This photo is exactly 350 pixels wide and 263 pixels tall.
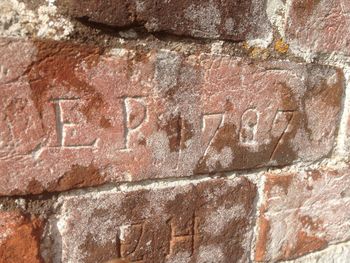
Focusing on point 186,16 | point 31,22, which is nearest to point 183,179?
point 186,16

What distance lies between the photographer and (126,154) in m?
0.86

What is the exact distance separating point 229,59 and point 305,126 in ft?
0.98

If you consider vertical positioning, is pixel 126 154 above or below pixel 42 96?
below

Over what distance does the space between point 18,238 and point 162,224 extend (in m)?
0.32

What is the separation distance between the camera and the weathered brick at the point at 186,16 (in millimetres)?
756

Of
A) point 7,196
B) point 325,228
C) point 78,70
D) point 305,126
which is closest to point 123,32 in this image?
point 78,70

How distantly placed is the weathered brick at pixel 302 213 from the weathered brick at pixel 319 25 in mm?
345

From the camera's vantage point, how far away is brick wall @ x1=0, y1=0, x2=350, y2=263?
76cm

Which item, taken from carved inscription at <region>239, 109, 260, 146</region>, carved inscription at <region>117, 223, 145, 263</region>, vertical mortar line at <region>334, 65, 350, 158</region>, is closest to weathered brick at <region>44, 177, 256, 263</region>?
carved inscription at <region>117, 223, 145, 263</region>

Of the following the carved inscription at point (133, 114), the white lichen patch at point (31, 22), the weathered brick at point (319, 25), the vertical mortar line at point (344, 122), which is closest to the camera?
the white lichen patch at point (31, 22)

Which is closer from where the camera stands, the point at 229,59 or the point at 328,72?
the point at 229,59

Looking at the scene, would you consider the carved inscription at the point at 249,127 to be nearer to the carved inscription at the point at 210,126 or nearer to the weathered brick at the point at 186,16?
the carved inscription at the point at 210,126

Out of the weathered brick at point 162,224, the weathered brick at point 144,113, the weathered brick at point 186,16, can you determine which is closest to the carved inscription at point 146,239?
the weathered brick at point 162,224

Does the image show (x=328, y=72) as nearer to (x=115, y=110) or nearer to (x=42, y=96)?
(x=115, y=110)
